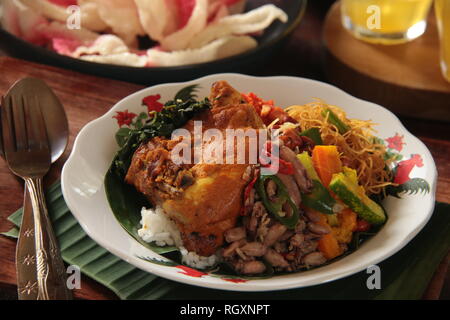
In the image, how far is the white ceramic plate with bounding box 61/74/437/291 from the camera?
2428mm

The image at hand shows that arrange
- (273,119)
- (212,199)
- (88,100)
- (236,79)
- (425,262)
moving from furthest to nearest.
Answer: (88,100) < (236,79) < (273,119) < (425,262) < (212,199)

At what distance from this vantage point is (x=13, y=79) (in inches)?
157

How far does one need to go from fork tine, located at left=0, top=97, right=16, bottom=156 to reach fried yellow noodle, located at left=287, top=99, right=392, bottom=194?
155cm

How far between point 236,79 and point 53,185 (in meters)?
1.23

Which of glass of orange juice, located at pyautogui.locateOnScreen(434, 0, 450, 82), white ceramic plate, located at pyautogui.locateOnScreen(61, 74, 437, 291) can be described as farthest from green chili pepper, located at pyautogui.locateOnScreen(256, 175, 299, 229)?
glass of orange juice, located at pyautogui.locateOnScreen(434, 0, 450, 82)

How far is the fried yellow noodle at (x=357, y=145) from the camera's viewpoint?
3.00 metres

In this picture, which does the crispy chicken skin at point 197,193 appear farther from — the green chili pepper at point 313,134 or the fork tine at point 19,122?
the fork tine at point 19,122

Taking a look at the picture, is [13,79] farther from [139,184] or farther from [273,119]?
[273,119]

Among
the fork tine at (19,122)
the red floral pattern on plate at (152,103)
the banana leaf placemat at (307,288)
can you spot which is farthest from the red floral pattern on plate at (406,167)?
the fork tine at (19,122)

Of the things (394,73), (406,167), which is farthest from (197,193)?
(394,73)

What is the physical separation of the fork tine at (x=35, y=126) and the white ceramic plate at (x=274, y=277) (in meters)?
0.36

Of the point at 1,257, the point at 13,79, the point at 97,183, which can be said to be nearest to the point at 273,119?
the point at 97,183

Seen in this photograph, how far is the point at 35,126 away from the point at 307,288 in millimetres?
1773

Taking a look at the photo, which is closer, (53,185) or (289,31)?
(53,185)
